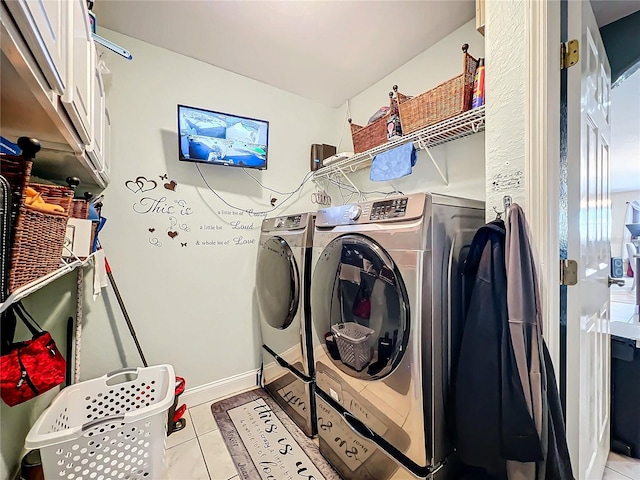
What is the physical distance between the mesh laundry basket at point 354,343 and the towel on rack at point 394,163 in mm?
1065

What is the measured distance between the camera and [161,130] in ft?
6.76

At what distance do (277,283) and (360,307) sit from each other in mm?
857

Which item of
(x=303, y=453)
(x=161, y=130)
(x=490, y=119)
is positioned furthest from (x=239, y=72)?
(x=303, y=453)

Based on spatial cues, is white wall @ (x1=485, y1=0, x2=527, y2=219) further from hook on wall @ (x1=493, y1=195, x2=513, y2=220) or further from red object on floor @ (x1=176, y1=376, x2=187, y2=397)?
red object on floor @ (x1=176, y1=376, x2=187, y2=397)

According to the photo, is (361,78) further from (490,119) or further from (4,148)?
(4,148)

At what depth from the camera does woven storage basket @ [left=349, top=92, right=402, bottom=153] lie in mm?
1938

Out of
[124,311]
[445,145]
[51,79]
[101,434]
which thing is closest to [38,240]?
[51,79]

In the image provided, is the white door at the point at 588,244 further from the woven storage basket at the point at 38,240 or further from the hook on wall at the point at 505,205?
the woven storage basket at the point at 38,240

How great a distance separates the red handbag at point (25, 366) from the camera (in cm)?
102

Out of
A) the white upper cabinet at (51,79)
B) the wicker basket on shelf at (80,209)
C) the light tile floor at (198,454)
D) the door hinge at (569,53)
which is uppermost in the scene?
the door hinge at (569,53)

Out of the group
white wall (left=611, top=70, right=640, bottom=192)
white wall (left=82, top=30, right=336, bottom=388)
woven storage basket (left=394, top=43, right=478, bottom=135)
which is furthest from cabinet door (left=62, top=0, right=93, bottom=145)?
white wall (left=611, top=70, right=640, bottom=192)

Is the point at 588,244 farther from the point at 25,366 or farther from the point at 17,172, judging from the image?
the point at 25,366

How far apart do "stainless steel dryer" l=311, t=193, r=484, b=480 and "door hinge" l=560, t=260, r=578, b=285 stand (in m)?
0.33

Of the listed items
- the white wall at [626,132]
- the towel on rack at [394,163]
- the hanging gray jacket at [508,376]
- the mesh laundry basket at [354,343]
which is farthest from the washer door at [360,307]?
the white wall at [626,132]
